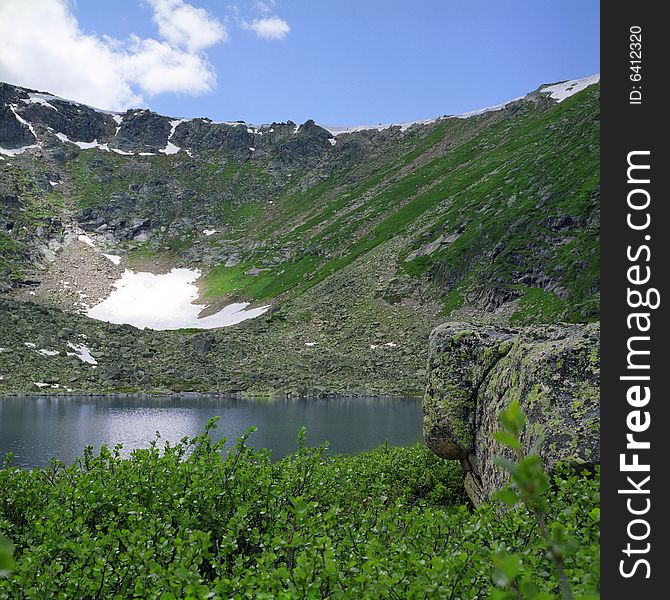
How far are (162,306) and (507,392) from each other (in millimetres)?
141271

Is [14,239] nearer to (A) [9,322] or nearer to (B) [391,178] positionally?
(A) [9,322]

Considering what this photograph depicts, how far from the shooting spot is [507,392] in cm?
1172

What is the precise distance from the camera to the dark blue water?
4128 cm

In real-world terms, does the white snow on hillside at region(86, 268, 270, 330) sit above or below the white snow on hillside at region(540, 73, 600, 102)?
below

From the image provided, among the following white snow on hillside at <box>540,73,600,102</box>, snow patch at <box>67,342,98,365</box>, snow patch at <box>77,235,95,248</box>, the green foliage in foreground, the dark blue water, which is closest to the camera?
the green foliage in foreground

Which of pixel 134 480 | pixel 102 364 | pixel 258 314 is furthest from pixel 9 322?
pixel 134 480

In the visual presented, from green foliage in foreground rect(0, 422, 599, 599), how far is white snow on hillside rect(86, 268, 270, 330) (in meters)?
117

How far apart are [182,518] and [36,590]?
2747 mm

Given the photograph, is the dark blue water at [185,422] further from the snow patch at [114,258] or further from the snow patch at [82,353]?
the snow patch at [114,258]

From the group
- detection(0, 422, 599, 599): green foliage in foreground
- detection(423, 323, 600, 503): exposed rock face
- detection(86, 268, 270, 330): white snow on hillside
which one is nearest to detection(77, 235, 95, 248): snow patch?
detection(86, 268, 270, 330): white snow on hillside

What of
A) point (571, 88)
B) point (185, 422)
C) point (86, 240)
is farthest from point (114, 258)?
point (571, 88)

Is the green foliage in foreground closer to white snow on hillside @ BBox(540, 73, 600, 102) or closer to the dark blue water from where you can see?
the dark blue water

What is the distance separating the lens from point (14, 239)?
502ft

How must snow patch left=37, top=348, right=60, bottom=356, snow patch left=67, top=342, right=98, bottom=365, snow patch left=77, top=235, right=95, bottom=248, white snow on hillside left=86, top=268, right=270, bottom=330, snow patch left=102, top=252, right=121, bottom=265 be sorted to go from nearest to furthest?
1. snow patch left=37, top=348, right=60, bottom=356
2. snow patch left=67, top=342, right=98, bottom=365
3. white snow on hillside left=86, top=268, right=270, bottom=330
4. snow patch left=102, top=252, right=121, bottom=265
5. snow patch left=77, top=235, right=95, bottom=248
